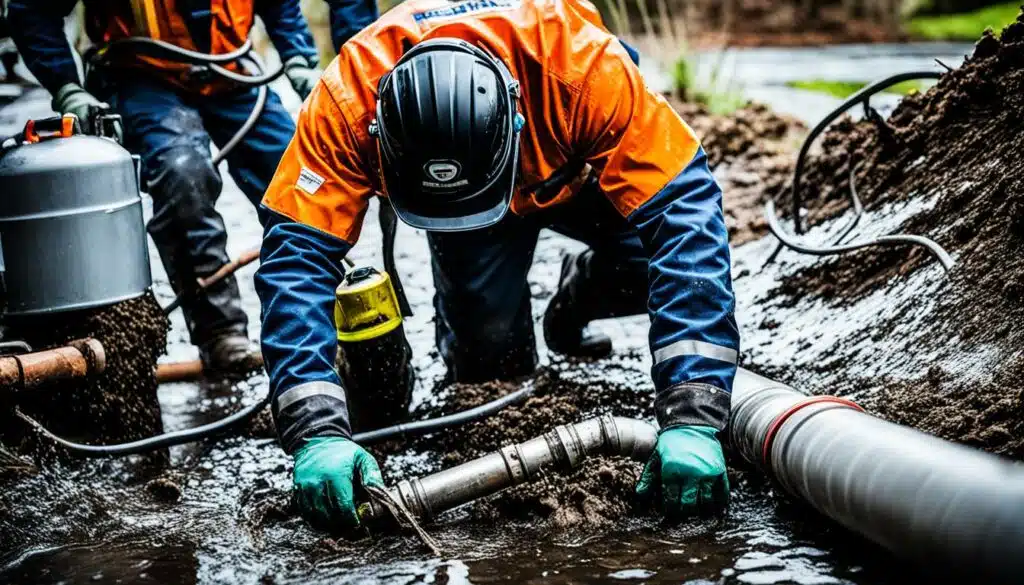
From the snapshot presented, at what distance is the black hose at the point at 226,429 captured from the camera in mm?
3230

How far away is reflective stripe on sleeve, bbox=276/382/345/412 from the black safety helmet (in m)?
0.52

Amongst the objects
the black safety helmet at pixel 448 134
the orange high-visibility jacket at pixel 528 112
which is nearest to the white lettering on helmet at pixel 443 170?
the black safety helmet at pixel 448 134

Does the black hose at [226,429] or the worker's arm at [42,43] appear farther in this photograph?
the worker's arm at [42,43]

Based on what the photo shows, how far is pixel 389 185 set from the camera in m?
2.88

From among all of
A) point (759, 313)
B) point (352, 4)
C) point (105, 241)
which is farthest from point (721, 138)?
point (105, 241)

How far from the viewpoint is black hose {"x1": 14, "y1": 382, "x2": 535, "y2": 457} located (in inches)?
127

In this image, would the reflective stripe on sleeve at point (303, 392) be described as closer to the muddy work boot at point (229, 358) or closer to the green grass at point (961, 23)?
the muddy work boot at point (229, 358)

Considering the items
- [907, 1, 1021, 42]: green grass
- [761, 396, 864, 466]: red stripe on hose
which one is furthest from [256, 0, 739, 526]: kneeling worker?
[907, 1, 1021, 42]: green grass

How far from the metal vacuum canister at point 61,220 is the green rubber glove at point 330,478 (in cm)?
103

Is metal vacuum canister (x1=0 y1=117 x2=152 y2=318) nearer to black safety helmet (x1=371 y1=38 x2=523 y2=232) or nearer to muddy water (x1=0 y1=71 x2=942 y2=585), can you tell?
muddy water (x1=0 y1=71 x2=942 y2=585)

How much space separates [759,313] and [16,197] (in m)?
2.89

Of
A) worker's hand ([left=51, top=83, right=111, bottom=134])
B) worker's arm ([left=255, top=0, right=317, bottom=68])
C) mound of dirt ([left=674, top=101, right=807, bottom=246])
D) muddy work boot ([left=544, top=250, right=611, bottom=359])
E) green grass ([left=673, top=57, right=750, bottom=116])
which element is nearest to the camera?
worker's hand ([left=51, top=83, right=111, bottom=134])

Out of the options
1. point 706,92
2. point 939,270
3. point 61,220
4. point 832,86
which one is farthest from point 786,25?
point 61,220

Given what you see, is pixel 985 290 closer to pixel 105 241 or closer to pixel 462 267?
pixel 462 267
